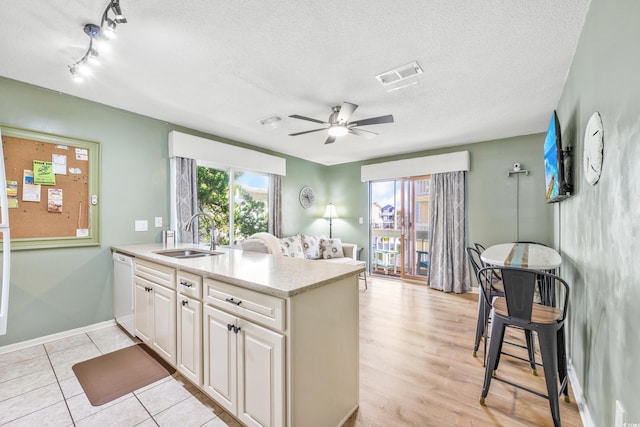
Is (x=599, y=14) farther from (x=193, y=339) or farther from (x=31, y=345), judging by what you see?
(x=31, y=345)

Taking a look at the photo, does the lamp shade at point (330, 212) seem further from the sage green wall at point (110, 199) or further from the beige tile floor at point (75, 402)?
the beige tile floor at point (75, 402)

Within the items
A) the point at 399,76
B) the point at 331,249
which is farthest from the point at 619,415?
the point at 331,249

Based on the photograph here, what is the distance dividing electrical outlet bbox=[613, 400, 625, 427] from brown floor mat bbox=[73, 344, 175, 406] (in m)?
2.70

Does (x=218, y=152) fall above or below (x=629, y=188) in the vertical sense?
above

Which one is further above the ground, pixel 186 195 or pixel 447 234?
pixel 186 195

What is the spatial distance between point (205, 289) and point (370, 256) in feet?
14.9

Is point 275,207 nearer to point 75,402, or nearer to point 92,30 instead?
point 92,30

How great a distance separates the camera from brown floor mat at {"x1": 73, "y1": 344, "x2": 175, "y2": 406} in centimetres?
195

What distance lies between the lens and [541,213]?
4.01 meters

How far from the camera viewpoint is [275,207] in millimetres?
5086

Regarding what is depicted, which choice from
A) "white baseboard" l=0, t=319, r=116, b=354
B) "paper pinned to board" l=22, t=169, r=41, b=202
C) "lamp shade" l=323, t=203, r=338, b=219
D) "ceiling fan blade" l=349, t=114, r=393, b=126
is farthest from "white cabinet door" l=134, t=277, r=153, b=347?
"lamp shade" l=323, t=203, r=338, b=219

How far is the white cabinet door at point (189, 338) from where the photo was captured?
1.82 metres

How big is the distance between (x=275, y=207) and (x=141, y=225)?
2.24m

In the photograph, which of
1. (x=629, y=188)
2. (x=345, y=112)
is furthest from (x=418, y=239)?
(x=629, y=188)
